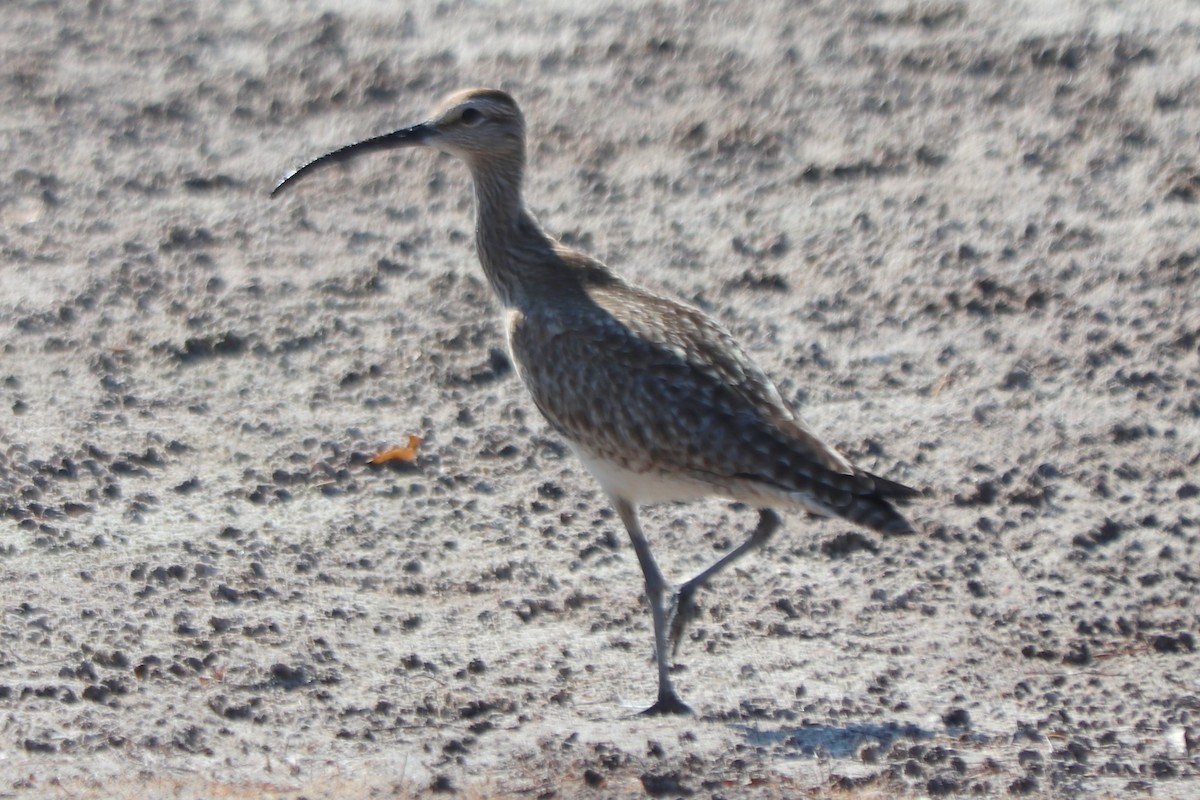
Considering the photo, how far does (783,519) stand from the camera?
6969 millimetres

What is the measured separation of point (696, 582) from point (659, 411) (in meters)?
0.62

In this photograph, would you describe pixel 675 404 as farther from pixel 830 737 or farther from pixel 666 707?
pixel 830 737

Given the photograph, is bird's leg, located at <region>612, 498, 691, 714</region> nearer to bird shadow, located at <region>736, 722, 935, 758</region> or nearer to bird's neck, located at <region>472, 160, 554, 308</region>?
bird shadow, located at <region>736, 722, 935, 758</region>

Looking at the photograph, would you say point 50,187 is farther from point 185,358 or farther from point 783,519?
point 783,519

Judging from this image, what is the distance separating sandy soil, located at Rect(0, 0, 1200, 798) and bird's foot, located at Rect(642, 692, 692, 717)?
0.11m

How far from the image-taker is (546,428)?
7586 millimetres

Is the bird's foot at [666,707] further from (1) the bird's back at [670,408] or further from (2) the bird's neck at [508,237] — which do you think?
(2) the bird's neck at [508,237]

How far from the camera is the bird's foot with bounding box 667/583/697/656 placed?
6.14 metres

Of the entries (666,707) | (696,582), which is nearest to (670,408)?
(696,582)

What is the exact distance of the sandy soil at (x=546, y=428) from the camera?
5.67 meters

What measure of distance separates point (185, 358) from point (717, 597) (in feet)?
9.28

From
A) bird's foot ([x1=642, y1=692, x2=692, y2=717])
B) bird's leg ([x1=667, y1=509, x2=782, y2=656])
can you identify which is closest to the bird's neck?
bird's leg ([x1=667, y1=509, x2=782, y2=656])

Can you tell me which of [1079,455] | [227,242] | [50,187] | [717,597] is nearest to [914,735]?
[717,597]

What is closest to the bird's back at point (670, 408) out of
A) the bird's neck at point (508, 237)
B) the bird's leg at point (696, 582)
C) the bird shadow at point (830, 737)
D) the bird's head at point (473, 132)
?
the bird's neck at point (508, 237)
